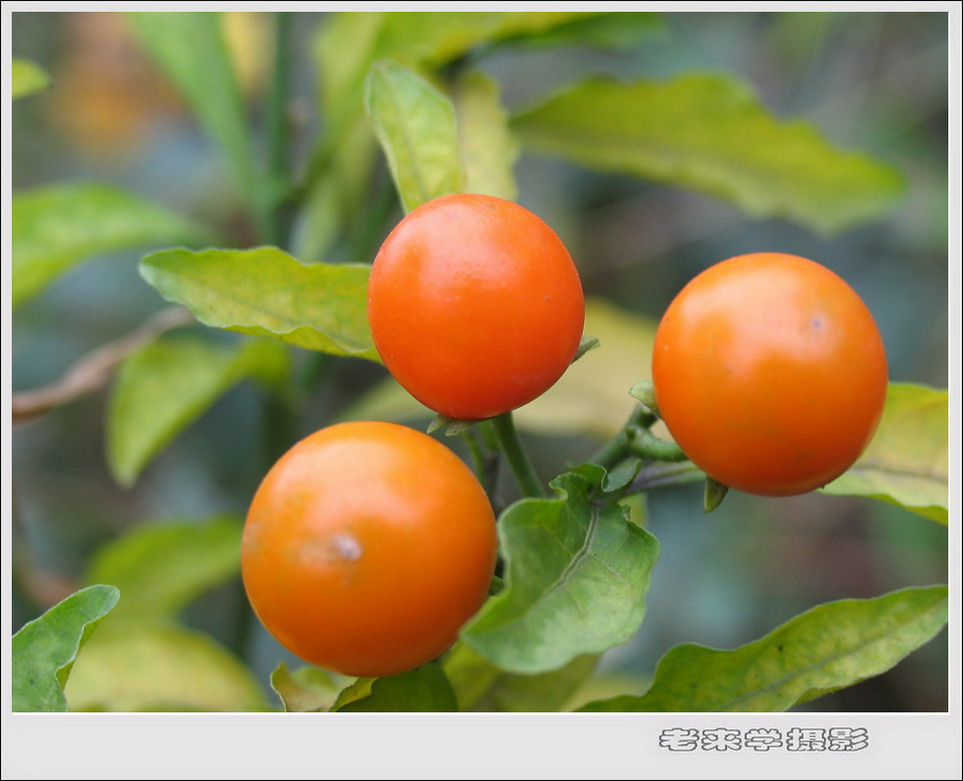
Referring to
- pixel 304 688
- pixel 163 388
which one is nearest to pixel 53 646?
pixel 304 688

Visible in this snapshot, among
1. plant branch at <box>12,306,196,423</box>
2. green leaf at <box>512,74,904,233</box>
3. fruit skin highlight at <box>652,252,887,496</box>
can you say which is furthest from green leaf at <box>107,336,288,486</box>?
fruit skin highlight at <box>652,252,887,496</box>

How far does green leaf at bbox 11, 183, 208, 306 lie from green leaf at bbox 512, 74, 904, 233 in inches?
21.3

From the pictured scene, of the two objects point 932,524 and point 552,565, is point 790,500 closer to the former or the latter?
point 932,524

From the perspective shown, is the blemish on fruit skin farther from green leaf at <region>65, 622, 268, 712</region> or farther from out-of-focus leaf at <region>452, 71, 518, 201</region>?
green leaf at <region>65, 622, 268, 712</region>

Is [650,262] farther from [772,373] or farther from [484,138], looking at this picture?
[772,373]

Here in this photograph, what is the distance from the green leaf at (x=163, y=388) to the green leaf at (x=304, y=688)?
53 centimetres

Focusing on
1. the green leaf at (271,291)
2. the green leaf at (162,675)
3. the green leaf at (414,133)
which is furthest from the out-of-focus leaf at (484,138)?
the green leaf at (162,675)

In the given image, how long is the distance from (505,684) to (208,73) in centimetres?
98

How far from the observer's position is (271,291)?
32.5 inches

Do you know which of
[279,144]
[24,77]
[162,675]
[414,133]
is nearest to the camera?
[414,133]

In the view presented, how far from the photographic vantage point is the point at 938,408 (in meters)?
0.93

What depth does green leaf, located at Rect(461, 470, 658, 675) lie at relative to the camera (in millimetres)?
575

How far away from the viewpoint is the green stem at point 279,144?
139 cm

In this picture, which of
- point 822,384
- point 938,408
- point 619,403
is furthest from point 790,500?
point 822,384
